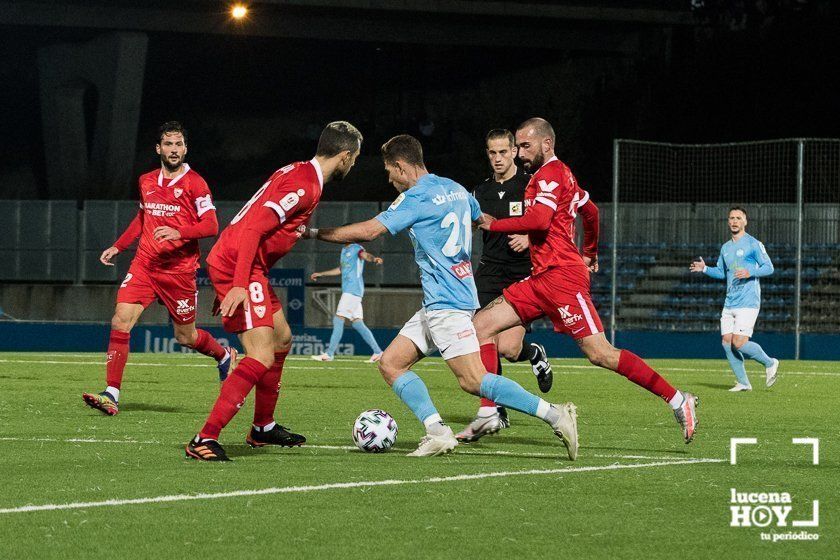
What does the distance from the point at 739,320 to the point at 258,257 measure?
947cm

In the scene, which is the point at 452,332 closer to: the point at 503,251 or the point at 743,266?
the point at 503,251

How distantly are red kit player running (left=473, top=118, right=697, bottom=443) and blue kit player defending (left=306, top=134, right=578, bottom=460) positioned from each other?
676 millimetres

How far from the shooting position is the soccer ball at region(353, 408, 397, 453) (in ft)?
28.2

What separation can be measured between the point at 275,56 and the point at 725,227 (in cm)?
2855

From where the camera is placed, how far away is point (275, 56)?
2131 inches

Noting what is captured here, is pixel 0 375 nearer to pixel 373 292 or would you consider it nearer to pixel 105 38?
pixel 373 292

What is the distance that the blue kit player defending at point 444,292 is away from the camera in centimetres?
821

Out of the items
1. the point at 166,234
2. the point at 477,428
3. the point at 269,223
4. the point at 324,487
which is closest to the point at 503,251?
the point at 477,428

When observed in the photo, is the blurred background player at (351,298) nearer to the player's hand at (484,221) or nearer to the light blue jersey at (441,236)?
the player's hand at (484,221)

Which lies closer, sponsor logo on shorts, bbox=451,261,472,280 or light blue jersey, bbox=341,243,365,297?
sponsor logo on shorts, bbox=451,261,472,280

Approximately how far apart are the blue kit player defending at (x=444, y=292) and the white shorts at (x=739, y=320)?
8553mm

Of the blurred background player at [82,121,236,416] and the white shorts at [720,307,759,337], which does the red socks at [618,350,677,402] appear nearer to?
the blurred background player at [82,121,236,416]

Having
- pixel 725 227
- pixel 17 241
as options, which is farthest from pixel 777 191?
pixel 17 241

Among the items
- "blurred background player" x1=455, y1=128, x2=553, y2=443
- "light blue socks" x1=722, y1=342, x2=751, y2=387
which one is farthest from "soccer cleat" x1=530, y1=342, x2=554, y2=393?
"light blue socks" x1=722, y1=342, x2=751, y2=387
